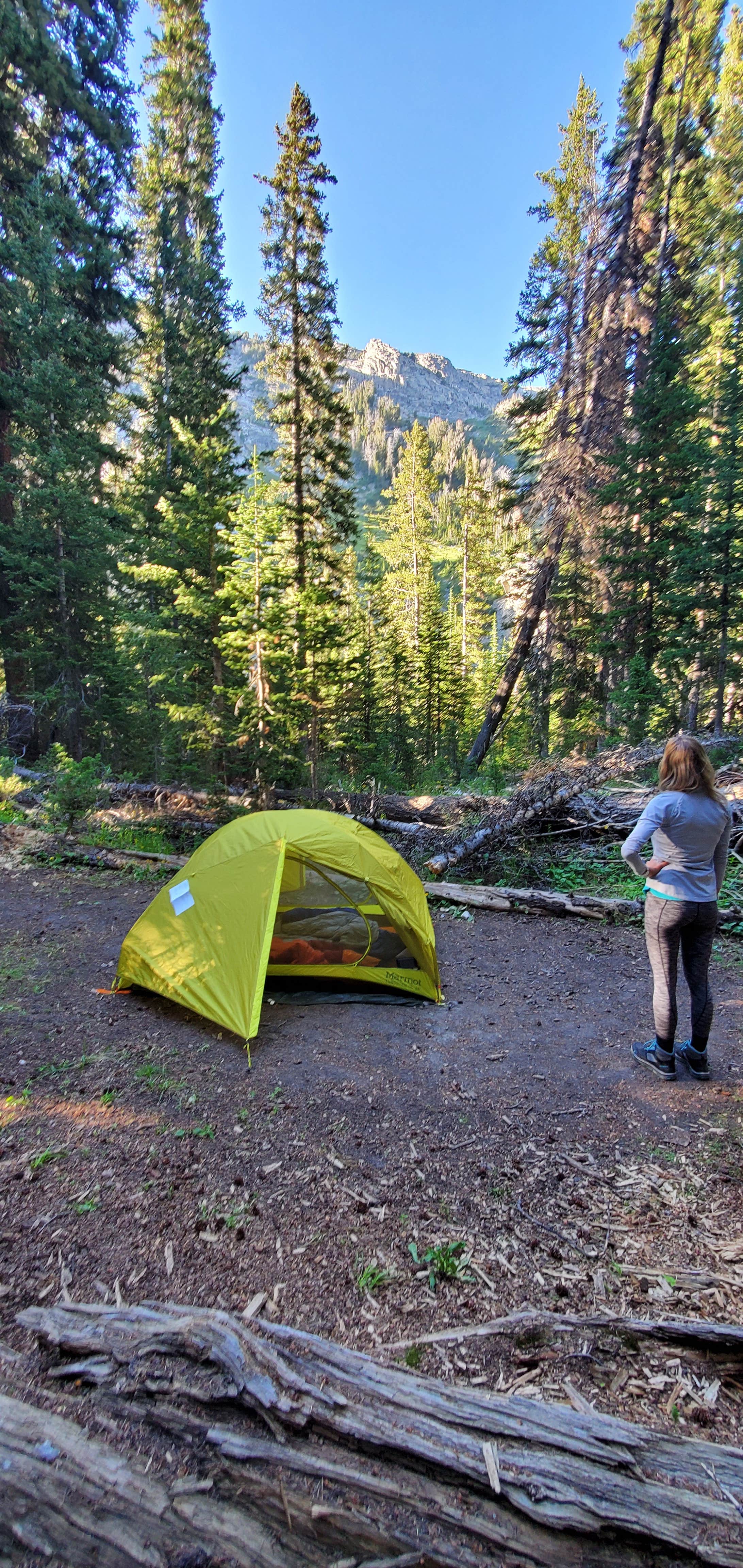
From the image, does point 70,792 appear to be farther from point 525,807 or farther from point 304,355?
point 304,355

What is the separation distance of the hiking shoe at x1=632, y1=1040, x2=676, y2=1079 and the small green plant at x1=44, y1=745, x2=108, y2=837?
29.7ft

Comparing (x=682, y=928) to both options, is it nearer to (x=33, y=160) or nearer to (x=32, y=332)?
(x=32, y=332)

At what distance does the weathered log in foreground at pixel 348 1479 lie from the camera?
1419 millimetres

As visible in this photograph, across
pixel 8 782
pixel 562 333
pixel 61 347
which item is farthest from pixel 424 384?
pixel 8 782

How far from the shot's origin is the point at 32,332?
42.9 feet

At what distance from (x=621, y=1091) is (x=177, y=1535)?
131 inches

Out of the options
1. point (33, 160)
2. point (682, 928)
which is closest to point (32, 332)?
point (33, 160)

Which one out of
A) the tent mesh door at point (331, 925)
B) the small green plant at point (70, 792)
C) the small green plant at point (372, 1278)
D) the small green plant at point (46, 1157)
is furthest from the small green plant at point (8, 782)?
the small green plant at point (372, 1278)

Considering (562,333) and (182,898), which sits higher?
(562,333)

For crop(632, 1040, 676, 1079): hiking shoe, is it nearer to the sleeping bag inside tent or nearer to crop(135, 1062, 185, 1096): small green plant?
the sleeping bag inside tent

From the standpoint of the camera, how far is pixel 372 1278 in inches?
104

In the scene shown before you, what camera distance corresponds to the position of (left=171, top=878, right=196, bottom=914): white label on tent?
5.17 meters

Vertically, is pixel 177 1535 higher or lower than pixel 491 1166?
higher

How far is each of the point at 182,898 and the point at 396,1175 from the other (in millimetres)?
2883
